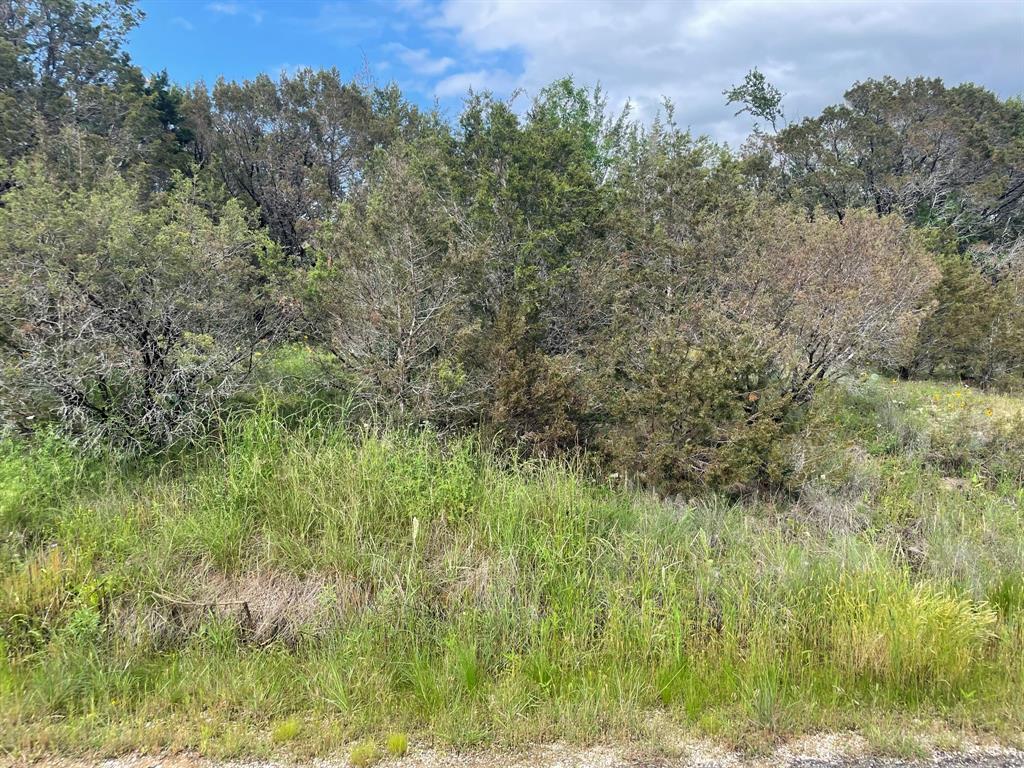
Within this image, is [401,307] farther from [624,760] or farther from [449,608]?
[624,760]

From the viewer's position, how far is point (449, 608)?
3.20m

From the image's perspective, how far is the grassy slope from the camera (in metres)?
2.54

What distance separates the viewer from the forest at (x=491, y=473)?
2.68 meters

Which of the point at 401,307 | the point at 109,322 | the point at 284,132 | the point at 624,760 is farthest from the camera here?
the point at 284,132

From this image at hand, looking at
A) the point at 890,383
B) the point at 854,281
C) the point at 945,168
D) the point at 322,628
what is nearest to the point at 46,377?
the point at 322,628

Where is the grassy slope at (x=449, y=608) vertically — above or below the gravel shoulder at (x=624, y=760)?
above

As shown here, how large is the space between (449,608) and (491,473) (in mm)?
1380

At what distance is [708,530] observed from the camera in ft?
13.6

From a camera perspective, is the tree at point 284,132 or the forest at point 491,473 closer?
the forest at point 491,473

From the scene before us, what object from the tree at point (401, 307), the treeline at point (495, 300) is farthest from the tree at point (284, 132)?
the tree at point (401, 307)

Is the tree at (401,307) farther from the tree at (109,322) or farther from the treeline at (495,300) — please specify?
the tree at (109,322)

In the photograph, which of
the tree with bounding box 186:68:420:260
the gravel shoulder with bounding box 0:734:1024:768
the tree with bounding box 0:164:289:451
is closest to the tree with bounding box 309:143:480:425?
the tree with bounding box 0:164:289:451

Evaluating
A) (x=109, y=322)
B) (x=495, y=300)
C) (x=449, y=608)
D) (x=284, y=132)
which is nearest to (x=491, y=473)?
Result: (x=449, y=608)

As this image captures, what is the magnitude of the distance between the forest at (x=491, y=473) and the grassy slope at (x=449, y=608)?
0.02 m
